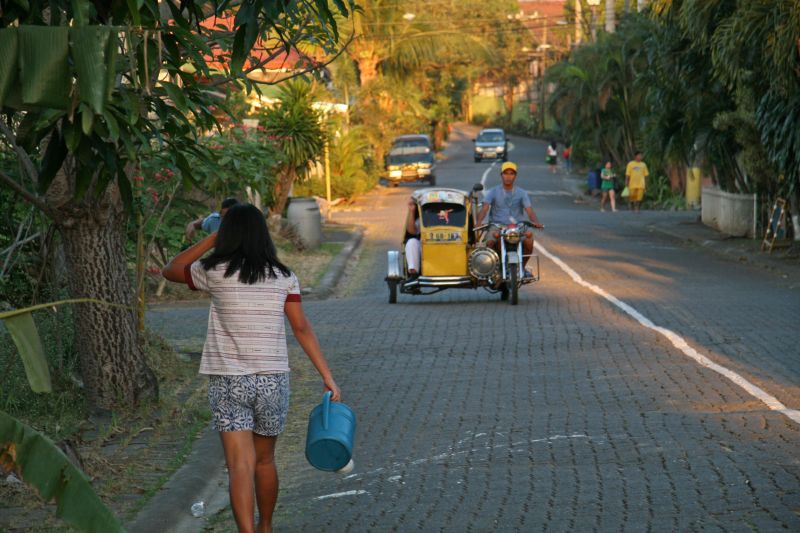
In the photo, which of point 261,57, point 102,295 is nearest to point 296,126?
point 261,57

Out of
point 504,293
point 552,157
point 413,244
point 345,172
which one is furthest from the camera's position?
point 552,157

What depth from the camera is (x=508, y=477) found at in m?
8.04

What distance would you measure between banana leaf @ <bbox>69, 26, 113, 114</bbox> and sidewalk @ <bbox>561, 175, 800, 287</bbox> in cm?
1780

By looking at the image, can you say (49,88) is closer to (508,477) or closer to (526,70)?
(508,477)

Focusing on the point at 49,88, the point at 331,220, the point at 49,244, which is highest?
the point at 49,88

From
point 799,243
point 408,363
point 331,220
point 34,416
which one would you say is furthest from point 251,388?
point 331,220

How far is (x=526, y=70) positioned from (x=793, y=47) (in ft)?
343

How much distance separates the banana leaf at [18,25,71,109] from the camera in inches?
173

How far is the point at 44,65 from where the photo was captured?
14.5ft

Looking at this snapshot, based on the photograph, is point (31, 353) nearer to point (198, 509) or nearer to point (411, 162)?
point (198, 509)

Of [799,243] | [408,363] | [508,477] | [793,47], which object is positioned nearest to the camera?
[508,477]

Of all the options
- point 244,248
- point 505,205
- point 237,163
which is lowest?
point 505,205

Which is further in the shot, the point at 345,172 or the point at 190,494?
the point at 345,172

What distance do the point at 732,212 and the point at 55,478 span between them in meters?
28.0
